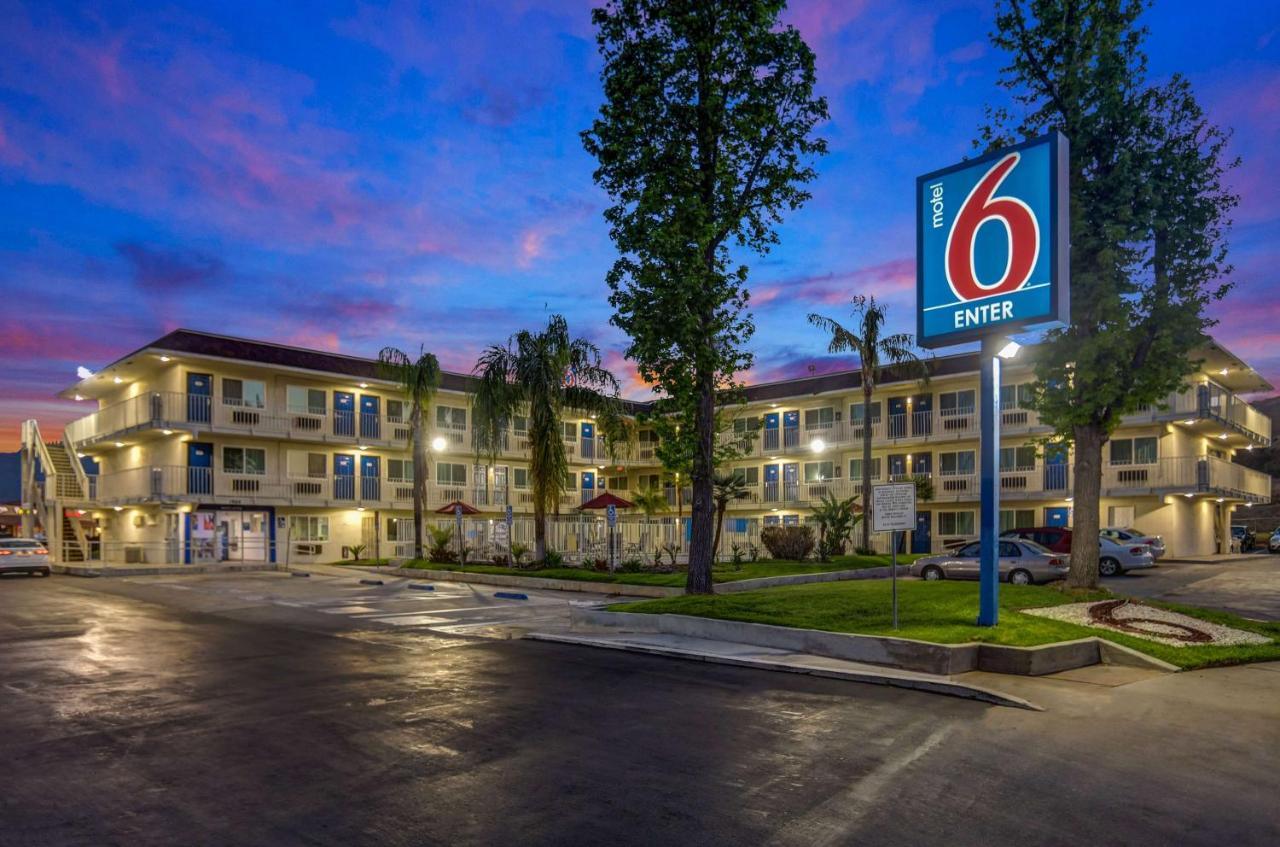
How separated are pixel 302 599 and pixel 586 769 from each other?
1754 centimetres

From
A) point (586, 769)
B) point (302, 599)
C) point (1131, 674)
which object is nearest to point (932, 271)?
point (1131, 674)

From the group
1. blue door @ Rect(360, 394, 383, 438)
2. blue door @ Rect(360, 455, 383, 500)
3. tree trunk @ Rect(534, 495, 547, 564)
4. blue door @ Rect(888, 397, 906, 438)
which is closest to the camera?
tree trunk @ Rect(534, 495, 547, 564)

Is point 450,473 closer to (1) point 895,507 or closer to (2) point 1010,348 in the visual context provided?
(1) point 895,507

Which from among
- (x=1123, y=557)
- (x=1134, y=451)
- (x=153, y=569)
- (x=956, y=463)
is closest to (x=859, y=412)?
(x=956, y=463)

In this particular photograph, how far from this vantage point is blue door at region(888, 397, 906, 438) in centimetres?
4593

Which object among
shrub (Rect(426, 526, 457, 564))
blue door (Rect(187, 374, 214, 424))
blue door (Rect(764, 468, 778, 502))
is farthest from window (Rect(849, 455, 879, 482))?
blue door (Rect(187, 374, 214, 424))

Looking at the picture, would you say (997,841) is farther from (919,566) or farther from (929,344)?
(919,566)

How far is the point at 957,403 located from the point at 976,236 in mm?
32120

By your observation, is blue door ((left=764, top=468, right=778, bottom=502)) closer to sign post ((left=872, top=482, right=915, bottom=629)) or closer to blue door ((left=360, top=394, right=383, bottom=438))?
blue door ((left=360, top=394, right=383, bottom=438))

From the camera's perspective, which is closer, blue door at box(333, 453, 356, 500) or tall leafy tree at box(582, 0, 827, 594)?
tall leafy tree at box(582, 0, 827, 594)

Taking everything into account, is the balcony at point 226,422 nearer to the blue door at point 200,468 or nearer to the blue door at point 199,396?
the blue door at point 199,396

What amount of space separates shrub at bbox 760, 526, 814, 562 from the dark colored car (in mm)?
6552

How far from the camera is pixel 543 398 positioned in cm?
3011

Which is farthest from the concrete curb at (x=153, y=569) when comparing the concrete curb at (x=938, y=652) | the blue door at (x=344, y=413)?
the concrete curb at (x=938, y=652)
